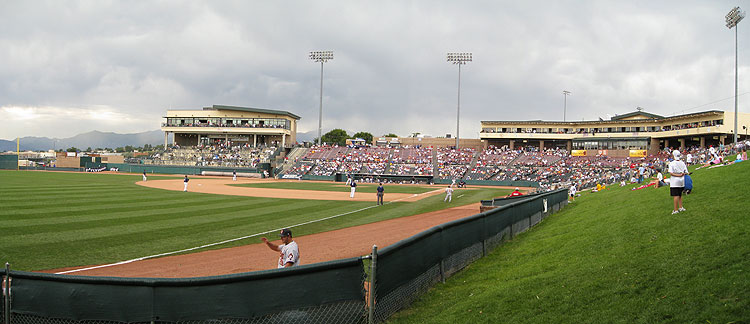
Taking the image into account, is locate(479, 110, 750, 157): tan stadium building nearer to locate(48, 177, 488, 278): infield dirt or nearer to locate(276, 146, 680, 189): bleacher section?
locate(276, 146, 680, 189): bleacher section

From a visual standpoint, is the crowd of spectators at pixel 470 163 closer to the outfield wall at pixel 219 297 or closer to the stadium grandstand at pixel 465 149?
the stadium grandstand at pixel 465 149

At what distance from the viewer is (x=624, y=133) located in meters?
70.0

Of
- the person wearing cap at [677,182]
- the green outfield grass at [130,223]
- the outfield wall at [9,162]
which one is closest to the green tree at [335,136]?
the outfield wall at [9,162]

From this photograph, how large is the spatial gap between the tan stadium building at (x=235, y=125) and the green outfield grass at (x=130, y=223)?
5685 cm

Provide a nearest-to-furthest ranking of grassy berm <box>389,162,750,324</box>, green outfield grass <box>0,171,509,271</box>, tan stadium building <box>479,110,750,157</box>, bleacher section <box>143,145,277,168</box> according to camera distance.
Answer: grassy berm <box>389,162,750,324</box> < green outfield grass <box>0,171,509,271</box> < tan stadium building <box>479,110,750,157</box> < bleacher section <box>143,145,277,168</box>

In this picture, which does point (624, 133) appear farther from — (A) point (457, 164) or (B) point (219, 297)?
(B) point (219, 297)

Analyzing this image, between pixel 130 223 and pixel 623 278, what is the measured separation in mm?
17060

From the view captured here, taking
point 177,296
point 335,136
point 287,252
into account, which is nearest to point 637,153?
point 287,252

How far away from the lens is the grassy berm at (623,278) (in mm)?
5371

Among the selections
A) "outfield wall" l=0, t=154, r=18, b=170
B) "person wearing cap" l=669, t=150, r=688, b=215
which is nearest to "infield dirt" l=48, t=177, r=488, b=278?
"person wearing cap" l=669, t=150, r=688, b=215

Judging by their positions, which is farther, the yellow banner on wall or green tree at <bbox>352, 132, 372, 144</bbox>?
green tree at <bbox>352, 132, 372, 144</bbox>

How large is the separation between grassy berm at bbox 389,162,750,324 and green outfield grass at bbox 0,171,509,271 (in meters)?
8.78

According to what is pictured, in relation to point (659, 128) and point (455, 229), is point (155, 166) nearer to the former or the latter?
point (455, 229)

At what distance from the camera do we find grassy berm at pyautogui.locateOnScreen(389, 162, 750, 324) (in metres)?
5.37
